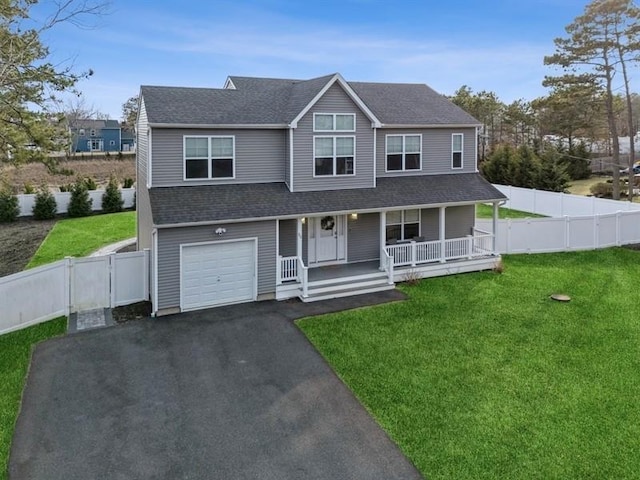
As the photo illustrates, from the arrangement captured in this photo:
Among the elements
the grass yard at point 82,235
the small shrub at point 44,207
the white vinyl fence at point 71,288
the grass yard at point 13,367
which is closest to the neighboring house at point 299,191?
the white vinyl fence at point 71,288

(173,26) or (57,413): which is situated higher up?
(173,26)

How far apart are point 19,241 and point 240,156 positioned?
48.9ft

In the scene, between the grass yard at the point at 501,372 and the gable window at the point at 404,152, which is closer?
A: the grass yard at the point at 501,372

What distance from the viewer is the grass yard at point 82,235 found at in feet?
63.5

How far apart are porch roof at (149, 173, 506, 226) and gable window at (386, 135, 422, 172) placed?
513 mm

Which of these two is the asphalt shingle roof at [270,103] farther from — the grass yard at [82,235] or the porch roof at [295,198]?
the grass yard at [82,235]

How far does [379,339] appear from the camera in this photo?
1138 centimetres

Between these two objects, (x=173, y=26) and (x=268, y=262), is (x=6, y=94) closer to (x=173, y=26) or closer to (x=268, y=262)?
(x=173, y=26)

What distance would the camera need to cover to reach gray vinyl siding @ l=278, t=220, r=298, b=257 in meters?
15.5

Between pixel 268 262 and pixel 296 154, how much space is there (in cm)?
380

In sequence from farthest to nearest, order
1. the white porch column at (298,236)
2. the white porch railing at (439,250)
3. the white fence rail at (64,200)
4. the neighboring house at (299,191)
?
the white fence rail at (64,200) < the white porch railing at (439,250) < the white porch column at (298,236) < the neighboring house at (299,191)

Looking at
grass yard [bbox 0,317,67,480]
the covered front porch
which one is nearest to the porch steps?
the covered front porch

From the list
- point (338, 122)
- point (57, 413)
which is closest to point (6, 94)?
point (338, 122)

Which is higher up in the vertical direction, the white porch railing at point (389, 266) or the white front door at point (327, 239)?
the white front door at point (327, 239)
